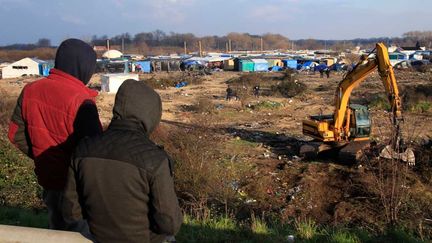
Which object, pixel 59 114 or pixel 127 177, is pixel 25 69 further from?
pixel 127 177

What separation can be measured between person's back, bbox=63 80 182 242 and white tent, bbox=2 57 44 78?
6532 centimetres

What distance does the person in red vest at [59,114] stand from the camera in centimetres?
302

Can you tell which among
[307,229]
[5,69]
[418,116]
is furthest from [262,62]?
[307,229]

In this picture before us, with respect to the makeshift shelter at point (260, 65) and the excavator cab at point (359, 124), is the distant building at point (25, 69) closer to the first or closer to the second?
the makeshift shelter at point (260, 65)

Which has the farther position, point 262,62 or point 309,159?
point 262,62

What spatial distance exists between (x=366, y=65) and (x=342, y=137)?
2289 mm

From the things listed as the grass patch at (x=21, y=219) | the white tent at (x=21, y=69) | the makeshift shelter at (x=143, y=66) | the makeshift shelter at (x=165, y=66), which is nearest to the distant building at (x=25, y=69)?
the white tent at (x=21, y=69)

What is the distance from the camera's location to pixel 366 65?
545 inches

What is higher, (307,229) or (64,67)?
(64,67)

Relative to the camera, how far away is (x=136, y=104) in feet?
8.25

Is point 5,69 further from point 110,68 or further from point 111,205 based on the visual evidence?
point 111,205

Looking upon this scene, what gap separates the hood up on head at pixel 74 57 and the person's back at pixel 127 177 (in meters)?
0.71

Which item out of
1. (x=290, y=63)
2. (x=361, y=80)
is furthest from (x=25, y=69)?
(x=361, y=80)

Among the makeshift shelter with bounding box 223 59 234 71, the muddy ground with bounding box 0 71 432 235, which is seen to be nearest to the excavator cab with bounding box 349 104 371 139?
the muddy ground with bounding box 0 71 432 235
